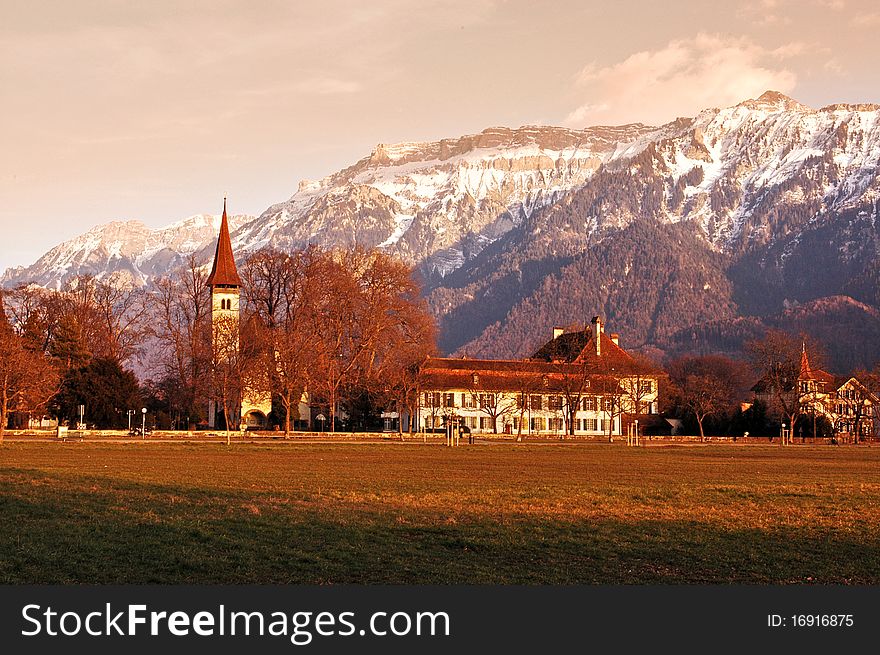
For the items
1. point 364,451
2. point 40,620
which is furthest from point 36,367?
point 40,620

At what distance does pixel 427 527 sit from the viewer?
2252cm

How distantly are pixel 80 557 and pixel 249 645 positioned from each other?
21.5 feet

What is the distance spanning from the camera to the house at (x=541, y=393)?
112750 mm

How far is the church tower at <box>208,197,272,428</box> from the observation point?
10050cm

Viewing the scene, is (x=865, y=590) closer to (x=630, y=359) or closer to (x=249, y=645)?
(x=249, y=645)

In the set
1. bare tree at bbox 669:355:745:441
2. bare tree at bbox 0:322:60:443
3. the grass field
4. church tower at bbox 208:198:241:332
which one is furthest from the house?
the grass field

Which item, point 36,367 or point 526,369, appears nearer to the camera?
point 36,367

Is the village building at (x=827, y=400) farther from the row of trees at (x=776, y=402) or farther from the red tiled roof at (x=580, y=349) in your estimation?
the red tiled roof at (x=580, y=349)

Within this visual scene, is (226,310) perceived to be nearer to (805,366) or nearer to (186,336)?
(186,336)

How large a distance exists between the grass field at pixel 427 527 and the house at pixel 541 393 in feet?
226

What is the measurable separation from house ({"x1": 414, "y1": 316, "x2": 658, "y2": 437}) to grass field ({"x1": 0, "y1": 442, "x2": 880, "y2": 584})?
226 ft

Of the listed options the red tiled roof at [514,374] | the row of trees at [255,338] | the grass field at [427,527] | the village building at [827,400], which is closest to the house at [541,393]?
the red tiled roof at [514,374]

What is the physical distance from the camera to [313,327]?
98375 millimetres

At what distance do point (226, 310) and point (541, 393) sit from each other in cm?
3865
